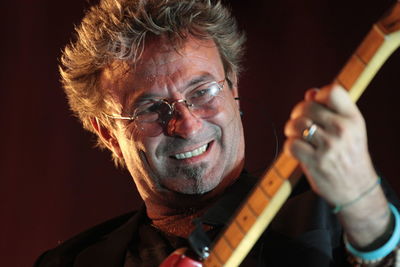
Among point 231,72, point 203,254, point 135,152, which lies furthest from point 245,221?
point 231,72

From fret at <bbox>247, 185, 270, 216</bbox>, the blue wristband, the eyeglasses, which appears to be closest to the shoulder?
the eyeglasses

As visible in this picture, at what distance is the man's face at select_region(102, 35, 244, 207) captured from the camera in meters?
1.60

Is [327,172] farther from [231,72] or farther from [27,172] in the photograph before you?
[27,172]

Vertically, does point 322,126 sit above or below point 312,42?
above

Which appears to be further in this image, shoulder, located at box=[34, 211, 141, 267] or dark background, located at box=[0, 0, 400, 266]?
dark background, located at box=[0, 0, 400, 266]

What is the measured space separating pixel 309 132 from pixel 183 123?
719 mm

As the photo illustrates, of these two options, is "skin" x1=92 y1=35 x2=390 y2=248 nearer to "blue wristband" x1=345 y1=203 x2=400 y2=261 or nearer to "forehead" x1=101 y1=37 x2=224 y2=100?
"forehead" x1=101 y1=37 x2=224 y2=100

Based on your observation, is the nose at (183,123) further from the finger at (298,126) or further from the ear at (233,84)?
the finger at (298,126)

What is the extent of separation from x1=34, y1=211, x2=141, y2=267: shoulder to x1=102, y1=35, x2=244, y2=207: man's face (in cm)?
20

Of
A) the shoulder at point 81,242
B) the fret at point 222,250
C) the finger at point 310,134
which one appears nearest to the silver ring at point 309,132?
the finger at point 310,134

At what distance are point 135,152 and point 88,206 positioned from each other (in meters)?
0.95

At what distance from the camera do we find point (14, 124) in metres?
2.58

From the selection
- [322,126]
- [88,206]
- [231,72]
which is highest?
[322,126]

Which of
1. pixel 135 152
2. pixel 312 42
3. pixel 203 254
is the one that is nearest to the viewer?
pixel 203 254
